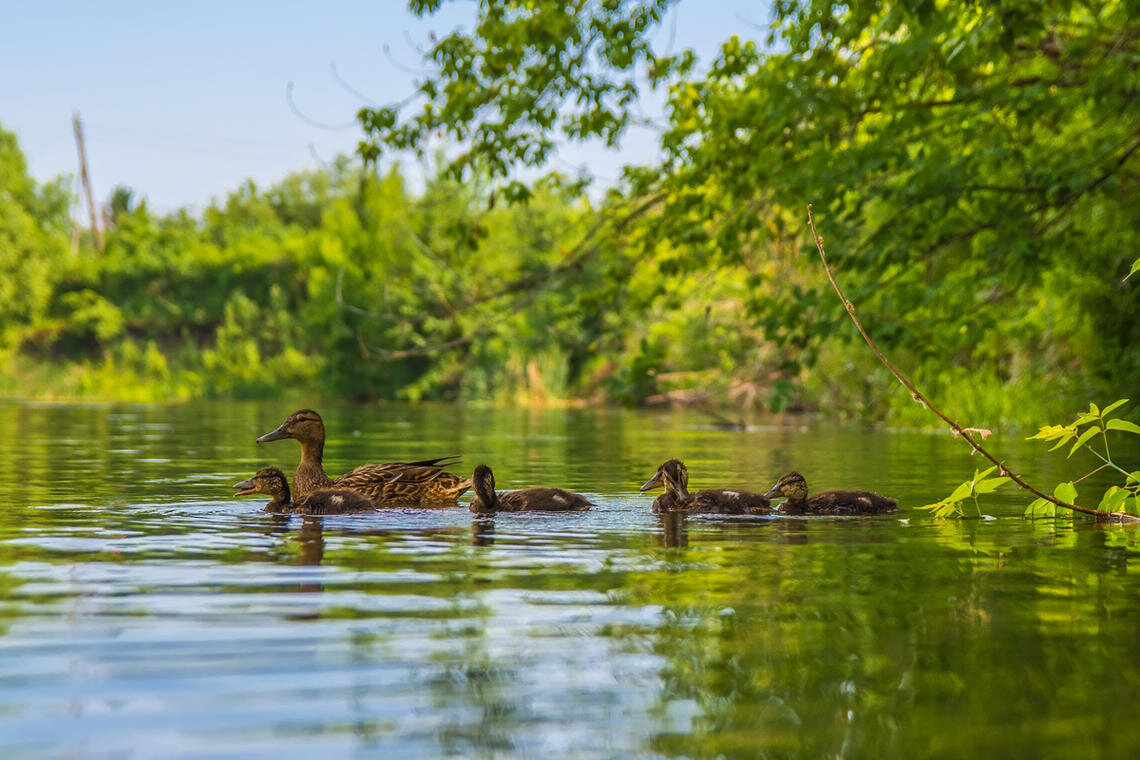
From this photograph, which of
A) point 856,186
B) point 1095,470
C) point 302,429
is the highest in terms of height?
point 856,186

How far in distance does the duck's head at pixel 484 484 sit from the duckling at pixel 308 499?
0.76m

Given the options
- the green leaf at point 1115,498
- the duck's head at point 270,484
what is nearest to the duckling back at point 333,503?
the duck's head at point 270,484

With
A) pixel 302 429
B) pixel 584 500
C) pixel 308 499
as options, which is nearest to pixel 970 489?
pixel 584 500

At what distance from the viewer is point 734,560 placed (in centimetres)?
677

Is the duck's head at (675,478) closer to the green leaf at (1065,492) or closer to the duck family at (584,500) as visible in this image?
the duck family at (584,500)

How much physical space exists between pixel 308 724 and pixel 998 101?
11.4m

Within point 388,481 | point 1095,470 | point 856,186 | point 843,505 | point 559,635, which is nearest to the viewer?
point 559,635

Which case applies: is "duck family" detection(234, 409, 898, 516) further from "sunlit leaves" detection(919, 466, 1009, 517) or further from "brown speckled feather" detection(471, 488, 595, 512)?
"sunlit leaves" detection(919, 466, 1009, 517)

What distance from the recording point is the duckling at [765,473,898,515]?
923cm

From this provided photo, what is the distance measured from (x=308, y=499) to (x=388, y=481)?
69 cm

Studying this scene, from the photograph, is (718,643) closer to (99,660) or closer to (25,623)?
(99,660)

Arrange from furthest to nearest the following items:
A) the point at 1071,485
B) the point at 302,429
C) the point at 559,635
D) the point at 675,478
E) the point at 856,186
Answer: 1. the point at 856,186
2. the point at 302,429
3. the point at 675,478
4. the point at 1071,485
5. the point at 559,635

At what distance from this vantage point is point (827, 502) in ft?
30.6

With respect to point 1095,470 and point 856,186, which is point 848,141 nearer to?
point 856,186
